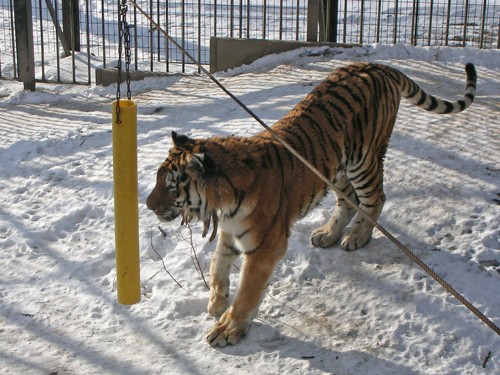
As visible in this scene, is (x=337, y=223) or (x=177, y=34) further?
(x=177, y=34)

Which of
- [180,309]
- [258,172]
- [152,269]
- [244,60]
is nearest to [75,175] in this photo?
[152,269]

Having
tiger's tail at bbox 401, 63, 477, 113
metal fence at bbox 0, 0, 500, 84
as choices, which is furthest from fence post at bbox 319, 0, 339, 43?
tiger's tail at bbox 401, 63, 477, 113

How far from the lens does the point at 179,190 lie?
4.11 m

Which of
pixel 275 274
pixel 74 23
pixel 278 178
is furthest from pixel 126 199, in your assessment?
pixel 74 23

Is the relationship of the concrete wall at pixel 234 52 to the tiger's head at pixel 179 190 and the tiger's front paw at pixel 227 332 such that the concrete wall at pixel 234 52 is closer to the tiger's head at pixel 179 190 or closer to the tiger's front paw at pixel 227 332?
the tiger's head at pixel 179 190

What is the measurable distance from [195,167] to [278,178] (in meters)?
0.56

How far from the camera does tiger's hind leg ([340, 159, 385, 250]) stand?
196 inches

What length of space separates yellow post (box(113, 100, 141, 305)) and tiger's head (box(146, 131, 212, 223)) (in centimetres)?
38

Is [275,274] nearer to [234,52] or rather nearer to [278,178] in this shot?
[278,178]

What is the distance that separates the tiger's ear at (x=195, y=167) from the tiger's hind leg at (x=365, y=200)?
1.33 metres

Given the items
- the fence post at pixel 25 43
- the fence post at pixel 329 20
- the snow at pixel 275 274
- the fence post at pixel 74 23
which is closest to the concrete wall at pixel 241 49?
the fence post at pixel 329 20

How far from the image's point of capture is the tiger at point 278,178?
412 cm

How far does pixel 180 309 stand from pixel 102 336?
1.64 ft

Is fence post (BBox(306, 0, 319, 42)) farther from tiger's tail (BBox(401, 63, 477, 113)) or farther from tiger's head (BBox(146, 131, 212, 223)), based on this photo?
tiger's head (BBox(146, 131, 212, 223))
